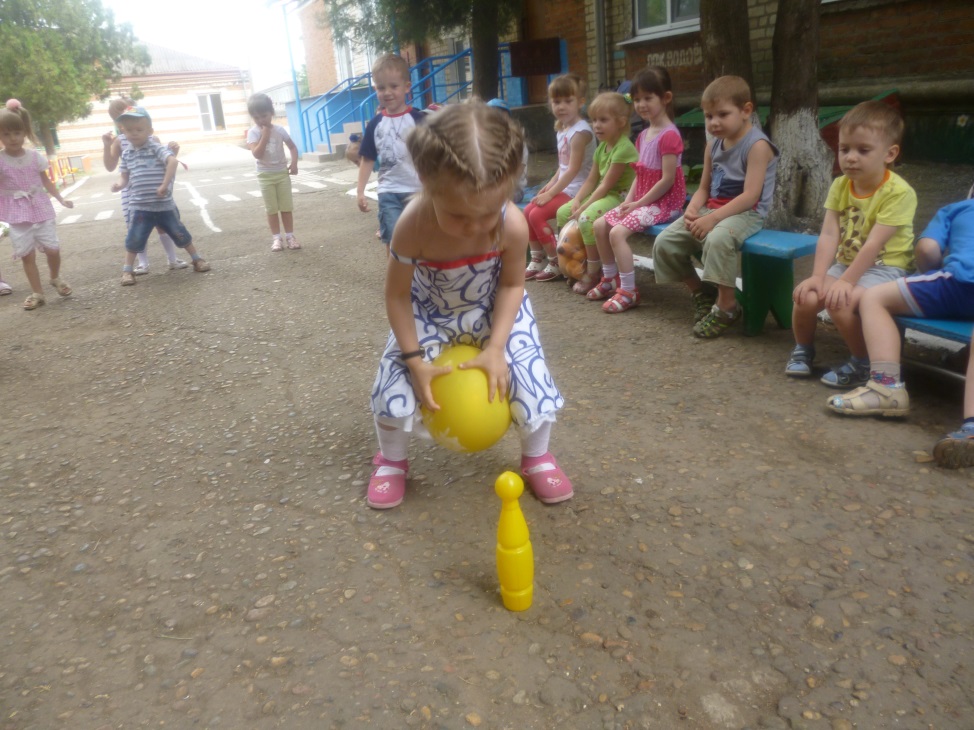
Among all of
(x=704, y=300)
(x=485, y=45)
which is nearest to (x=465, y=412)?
(x=704, y=300)

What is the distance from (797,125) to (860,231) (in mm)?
3102

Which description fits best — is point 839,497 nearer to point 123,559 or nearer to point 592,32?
point 123,559

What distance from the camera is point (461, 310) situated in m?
2.85

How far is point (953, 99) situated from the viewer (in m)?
7.04

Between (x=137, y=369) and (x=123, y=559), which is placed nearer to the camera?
(x=123, y=559)

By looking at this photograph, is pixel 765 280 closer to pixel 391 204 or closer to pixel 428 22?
pixel 391 204

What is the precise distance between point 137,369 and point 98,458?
1347 millimetres

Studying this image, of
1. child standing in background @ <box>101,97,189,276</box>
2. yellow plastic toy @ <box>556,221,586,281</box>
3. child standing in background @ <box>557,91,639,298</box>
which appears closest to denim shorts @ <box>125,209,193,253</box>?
child standing in background @ <box>101,97,189,276</box>

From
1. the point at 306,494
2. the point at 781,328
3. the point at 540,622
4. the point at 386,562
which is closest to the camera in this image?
the point at 540,622

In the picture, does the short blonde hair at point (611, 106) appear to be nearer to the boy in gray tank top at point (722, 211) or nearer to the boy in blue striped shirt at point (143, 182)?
the boy in gray tank top at point (722, 211)

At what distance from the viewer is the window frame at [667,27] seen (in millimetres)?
10531

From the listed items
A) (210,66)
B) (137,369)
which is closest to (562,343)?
(137,369)

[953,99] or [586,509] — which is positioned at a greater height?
[953,99]

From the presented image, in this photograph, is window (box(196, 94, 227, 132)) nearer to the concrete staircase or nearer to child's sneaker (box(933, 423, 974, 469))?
the concrete staircase
